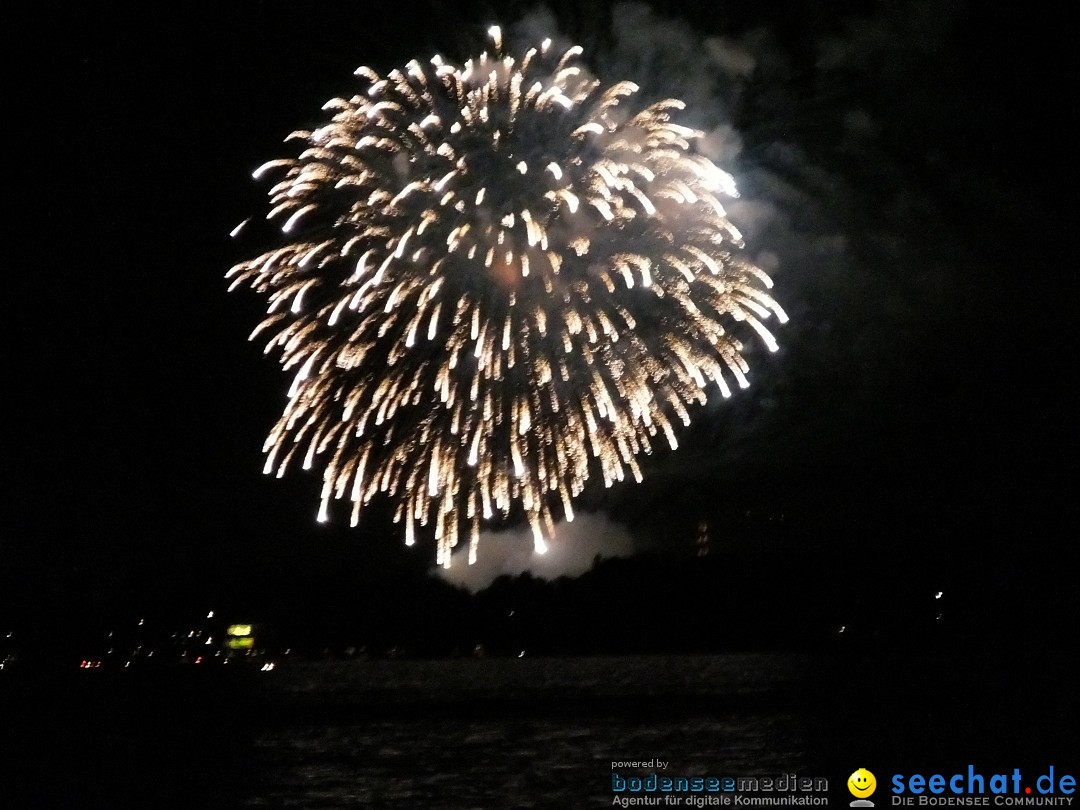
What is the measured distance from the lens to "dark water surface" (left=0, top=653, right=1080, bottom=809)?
35406 mm

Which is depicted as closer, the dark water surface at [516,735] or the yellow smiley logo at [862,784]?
A: the yellow smiley logo at [862,784]

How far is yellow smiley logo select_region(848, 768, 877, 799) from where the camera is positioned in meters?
29.2

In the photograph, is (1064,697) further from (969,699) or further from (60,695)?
(60,695)

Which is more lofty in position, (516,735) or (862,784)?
(862,784)

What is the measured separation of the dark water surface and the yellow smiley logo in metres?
0.40

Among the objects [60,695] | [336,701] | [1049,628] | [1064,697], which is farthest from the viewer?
[1049,628]

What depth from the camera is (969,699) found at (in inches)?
2384

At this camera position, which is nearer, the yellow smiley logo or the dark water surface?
the yellow smiley logo

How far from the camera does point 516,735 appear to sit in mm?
52781

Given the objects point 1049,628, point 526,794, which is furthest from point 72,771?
point 1049,628

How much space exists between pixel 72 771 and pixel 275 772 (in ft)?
25.9

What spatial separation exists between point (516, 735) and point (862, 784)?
25.5 metres

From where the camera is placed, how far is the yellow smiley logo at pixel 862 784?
2916cm

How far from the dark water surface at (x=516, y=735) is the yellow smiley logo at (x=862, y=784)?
1.31ft
